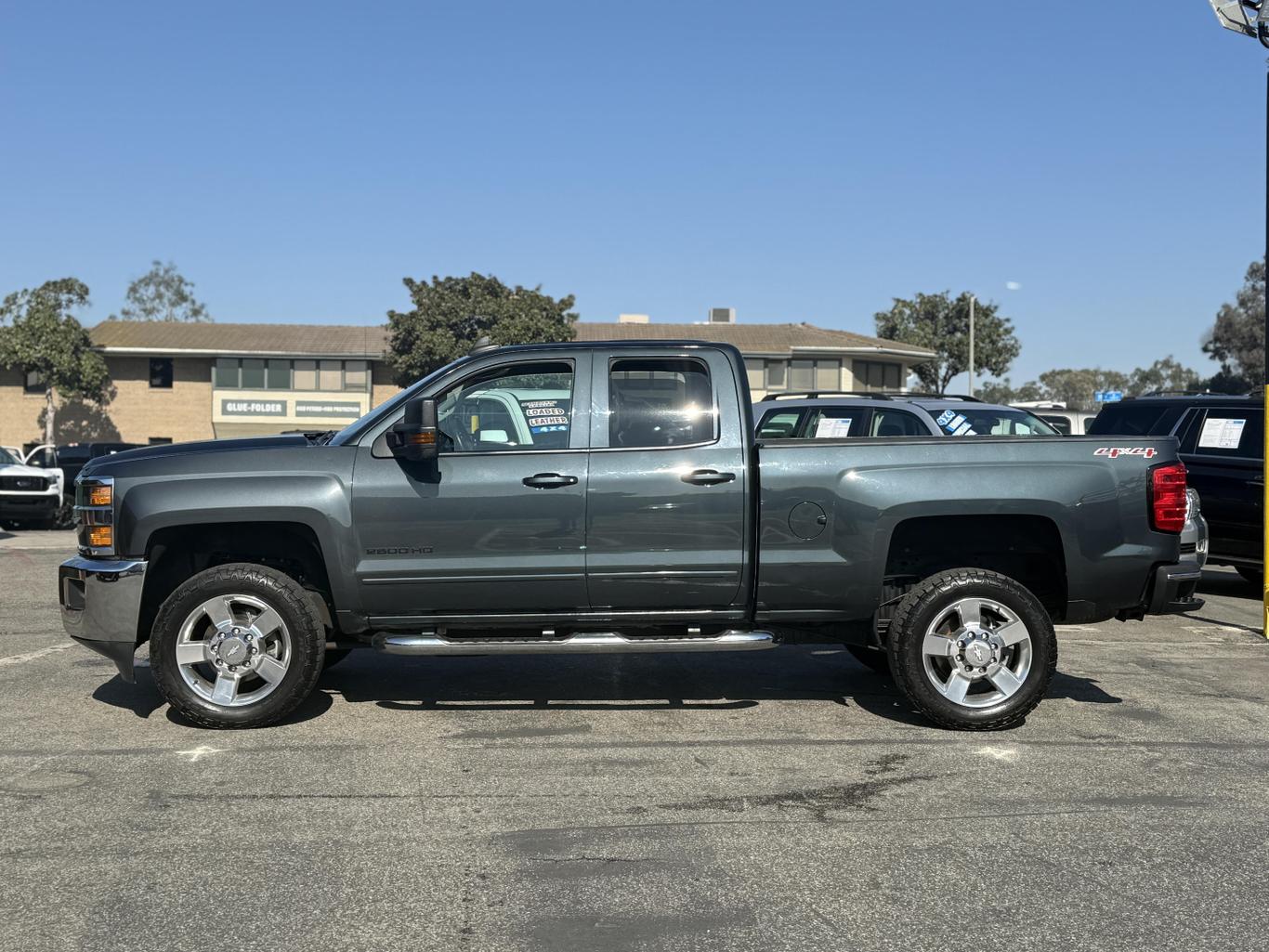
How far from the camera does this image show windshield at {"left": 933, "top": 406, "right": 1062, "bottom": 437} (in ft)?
38.4

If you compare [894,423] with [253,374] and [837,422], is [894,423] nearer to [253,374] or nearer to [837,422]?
[837,422]

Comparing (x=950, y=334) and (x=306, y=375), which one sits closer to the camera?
(x=306, y=375)

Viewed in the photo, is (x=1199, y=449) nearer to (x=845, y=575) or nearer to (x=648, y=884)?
(x=845, y=575)

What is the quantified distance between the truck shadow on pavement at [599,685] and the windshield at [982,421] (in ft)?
12.0

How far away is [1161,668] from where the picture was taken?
8312 mm

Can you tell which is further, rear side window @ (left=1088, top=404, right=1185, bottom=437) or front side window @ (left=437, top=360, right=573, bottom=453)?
rear side window @ (left=1088, top=404, right=1185, bottom=437)

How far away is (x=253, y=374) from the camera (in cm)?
4984

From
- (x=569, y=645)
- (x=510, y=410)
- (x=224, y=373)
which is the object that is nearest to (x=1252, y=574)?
(x=569, y=645)

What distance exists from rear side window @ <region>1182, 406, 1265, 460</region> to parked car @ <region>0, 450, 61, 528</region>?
18.7 m

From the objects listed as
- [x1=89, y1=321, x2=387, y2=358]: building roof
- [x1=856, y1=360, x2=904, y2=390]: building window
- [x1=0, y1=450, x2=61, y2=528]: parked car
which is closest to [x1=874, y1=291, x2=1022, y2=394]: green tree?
[x1=856, y1=360, x2=904, y2=390]: building window

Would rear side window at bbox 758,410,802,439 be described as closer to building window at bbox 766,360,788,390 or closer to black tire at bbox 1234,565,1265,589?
black tire at bbox 1234,565,1265,589

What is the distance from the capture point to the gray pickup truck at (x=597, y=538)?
6.36m

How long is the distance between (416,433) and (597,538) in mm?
1055

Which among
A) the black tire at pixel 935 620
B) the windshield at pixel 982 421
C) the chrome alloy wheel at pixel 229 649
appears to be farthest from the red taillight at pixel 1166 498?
Result: the windshield at pixel 982 421
